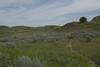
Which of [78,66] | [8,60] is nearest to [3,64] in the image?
[8,60]

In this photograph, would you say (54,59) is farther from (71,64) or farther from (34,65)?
(34,65)

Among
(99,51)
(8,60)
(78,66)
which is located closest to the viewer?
(8,60)

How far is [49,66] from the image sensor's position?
923cm

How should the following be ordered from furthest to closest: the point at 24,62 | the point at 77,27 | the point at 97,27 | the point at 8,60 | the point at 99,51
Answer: the point at 77,27 < the point at 97,27 < the point at 99,51 < the point at 8,60 < the point at 24,62

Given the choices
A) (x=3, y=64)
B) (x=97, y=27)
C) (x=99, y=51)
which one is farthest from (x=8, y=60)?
(x=97, y=27)

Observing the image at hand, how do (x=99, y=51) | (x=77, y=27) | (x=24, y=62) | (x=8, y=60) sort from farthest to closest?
(x=77, y=27), (x=99, y=51), (x=8, y=60), (x=24, y=62)

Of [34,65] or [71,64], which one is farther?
[71,64]

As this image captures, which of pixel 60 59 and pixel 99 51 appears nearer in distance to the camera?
pixel 60 59

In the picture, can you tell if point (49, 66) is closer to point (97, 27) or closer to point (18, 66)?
point (18, 66)

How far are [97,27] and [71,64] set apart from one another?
53.9 meters

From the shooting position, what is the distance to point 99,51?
56.4 feet

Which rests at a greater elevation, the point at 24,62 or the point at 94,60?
the point at 24,62

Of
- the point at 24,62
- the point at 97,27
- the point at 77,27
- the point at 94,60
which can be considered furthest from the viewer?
the point at 77,27

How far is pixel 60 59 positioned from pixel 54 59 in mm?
245
